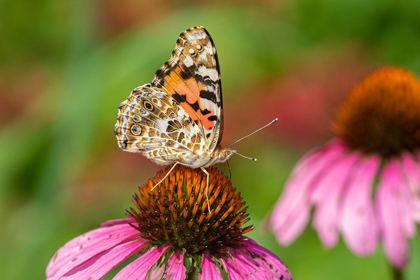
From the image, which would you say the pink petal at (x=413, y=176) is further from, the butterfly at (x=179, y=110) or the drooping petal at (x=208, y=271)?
the drooping petal at (x=208, y=271)

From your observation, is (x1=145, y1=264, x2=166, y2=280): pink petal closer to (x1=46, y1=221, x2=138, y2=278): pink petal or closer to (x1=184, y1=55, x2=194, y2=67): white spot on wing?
(x1=46, y1=221, x2=138, y2=278): pink petal

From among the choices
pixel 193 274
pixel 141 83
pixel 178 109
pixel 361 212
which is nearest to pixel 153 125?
pixel 178 109

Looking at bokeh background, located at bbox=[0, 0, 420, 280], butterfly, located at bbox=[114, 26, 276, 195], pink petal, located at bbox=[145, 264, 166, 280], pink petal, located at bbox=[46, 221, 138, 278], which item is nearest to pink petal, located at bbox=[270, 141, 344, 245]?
bokeh background, located at bbox=[0, 0, 420, 280]

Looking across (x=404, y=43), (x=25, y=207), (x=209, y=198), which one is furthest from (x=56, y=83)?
(x=209, y=198)

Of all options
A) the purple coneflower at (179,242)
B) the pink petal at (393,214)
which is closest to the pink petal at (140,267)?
the purple coneflower at (179,242)

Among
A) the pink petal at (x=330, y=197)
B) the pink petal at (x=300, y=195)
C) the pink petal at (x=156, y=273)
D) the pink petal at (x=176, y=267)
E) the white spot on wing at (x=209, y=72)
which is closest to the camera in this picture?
the pink petal at (x=176, y=267)

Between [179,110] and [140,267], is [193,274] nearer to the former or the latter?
[140,267]

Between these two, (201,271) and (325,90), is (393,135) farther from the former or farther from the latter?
(325,90)

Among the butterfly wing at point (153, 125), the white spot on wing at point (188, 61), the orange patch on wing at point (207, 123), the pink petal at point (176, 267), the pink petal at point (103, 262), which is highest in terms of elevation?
the white spot on wing at point (188, 61)
